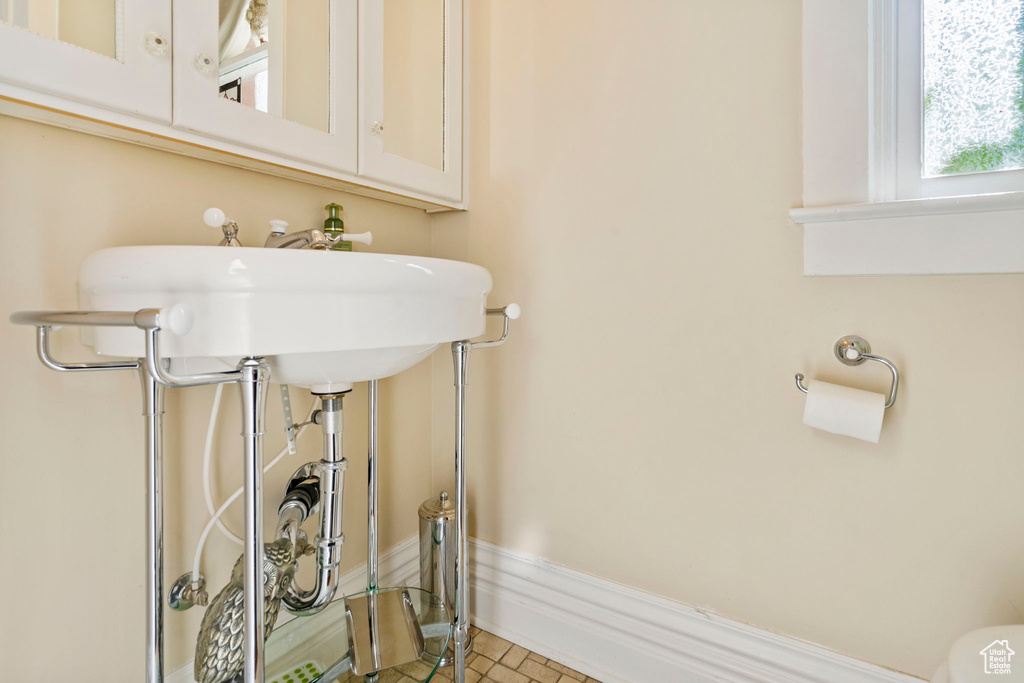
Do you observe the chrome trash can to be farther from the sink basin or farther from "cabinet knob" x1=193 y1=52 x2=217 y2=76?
"cabinet knob" x1=193 y1=52 x2=217 y2=76

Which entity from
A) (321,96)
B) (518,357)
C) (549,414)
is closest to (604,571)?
(549,414)

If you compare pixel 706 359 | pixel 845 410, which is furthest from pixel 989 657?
pixel 706 359

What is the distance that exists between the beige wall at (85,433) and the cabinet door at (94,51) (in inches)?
4.4

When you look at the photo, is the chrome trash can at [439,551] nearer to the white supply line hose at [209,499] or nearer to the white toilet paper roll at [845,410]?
the white supply line hose at [209,499]

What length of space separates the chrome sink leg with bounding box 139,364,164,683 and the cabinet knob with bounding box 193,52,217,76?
405mm

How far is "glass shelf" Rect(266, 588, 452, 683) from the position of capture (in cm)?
79

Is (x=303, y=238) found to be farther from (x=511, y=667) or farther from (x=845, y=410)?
(x=511, y=667)

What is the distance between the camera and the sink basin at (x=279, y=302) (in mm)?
488

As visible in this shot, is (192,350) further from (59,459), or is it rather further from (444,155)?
(444,155)

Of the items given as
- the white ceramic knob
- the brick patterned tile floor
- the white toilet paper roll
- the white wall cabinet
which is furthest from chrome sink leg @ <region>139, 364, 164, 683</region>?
the white toilet paper roll

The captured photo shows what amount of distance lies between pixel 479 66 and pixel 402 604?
3.79ft

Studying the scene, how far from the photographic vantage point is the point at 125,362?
0.63 m

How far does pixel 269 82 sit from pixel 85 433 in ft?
1.88

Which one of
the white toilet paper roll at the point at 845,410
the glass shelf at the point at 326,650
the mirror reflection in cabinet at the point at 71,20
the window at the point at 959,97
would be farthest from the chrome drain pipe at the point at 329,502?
the window at the point at 959,97
